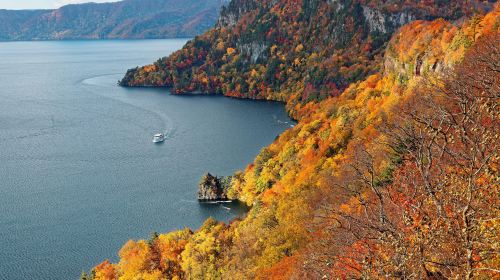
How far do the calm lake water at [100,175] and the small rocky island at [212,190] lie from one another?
2.53 m

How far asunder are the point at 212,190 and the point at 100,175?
1216 inches

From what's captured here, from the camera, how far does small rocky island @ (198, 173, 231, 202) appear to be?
102 metres

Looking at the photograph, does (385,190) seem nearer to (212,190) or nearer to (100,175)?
(212,190)

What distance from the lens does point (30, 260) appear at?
79.2 m

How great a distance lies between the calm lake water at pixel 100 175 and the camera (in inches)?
3322

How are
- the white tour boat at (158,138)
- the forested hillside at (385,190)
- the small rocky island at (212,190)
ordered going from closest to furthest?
the forested hillside at (385,190) < the small rocky island at (212,190) < the white tour boat at (158,138)

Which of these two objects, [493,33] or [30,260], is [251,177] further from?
[493,33]

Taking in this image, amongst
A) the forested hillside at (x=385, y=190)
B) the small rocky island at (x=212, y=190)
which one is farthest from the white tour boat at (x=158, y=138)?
the small rocky island at (x=212, y=190)

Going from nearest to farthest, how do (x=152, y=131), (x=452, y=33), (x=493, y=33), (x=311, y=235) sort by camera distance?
(x=311, y=235)
(x=493, y=33)
(x=452, y=33)
(x=152, y=131)

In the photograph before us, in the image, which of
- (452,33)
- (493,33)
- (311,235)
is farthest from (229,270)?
(452,33)

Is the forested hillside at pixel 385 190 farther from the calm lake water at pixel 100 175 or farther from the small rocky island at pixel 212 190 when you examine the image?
the calm lake water at pixel 100 175

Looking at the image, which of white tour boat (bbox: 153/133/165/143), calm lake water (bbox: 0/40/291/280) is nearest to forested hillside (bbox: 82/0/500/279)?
calm lake water (bbox: 0/40/291/280)

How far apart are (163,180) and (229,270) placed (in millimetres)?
61075

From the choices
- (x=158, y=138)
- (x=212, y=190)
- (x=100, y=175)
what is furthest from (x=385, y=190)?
(x=158, y=138)
